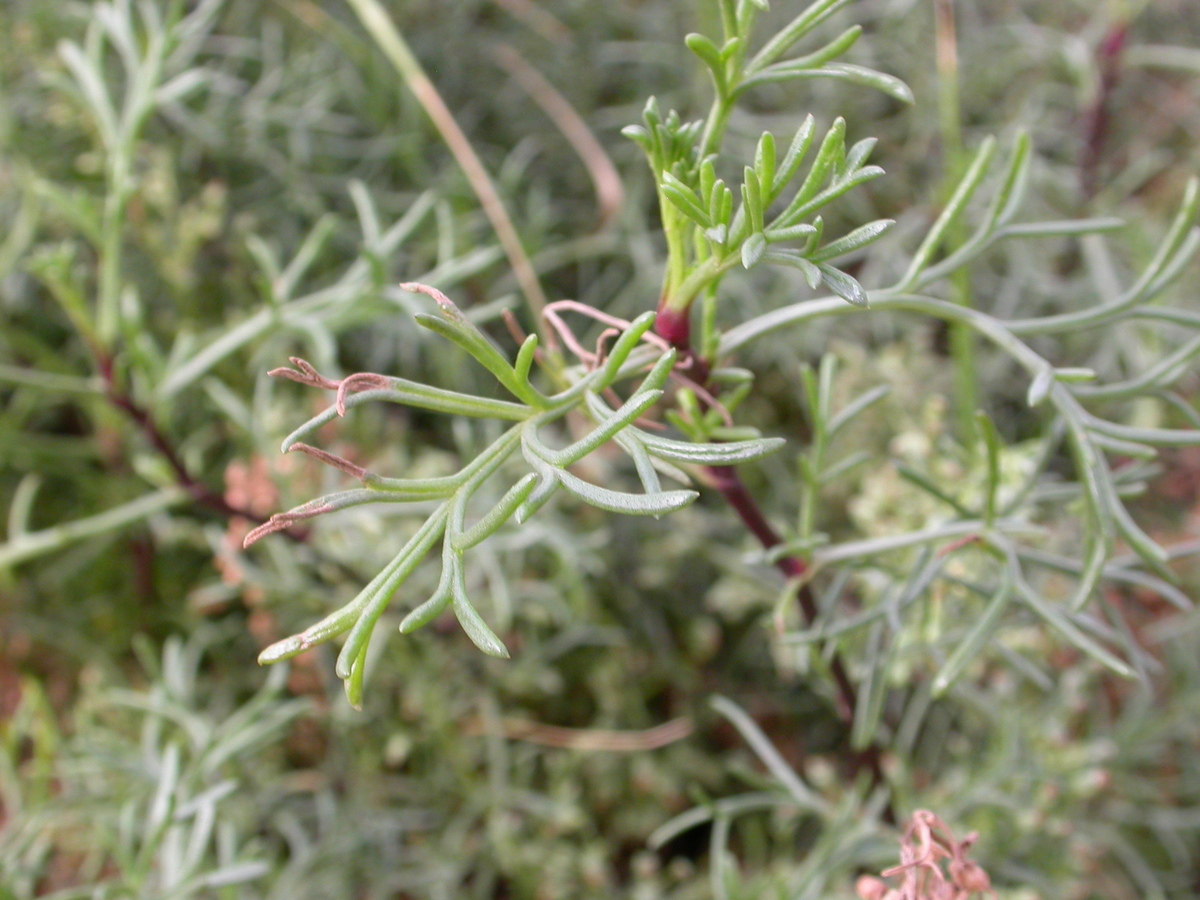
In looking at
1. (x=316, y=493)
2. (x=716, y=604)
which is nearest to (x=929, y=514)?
(x=716, y=604)

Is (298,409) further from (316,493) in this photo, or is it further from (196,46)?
(196,46)

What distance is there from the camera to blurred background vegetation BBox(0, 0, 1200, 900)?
678 millimetres

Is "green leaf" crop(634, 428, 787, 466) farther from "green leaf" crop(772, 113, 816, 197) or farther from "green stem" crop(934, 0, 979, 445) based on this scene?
"green stem" crop(934, 0, 979, 445)

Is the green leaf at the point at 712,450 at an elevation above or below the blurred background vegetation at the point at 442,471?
above

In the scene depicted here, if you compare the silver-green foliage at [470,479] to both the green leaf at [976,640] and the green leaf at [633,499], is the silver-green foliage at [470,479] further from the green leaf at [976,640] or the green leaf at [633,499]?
the green leaf at [976,640]

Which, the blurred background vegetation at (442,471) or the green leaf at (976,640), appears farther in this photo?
the blurred background vegetation at (442,471)

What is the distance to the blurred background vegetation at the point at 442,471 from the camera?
68 cm

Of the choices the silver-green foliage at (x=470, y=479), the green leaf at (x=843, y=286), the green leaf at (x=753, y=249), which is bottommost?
the silver-green foliage at (x=470, y=479)

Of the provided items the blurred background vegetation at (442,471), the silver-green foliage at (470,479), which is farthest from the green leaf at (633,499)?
the blurred background vegetation at (442,471)

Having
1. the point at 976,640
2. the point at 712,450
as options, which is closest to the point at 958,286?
the point at 976,640

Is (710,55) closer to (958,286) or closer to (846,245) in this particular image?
(846,245)

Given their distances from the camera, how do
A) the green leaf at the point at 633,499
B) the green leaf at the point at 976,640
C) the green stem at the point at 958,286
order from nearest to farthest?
1. the green leaf at the point at 633,499
2. the green leaf at the point at 976,640
3. the green stem at the point at 958,286

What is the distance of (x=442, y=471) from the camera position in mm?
844

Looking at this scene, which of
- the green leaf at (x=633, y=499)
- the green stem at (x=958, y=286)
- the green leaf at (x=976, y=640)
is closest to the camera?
the green leaf at (x=633, y=499)
